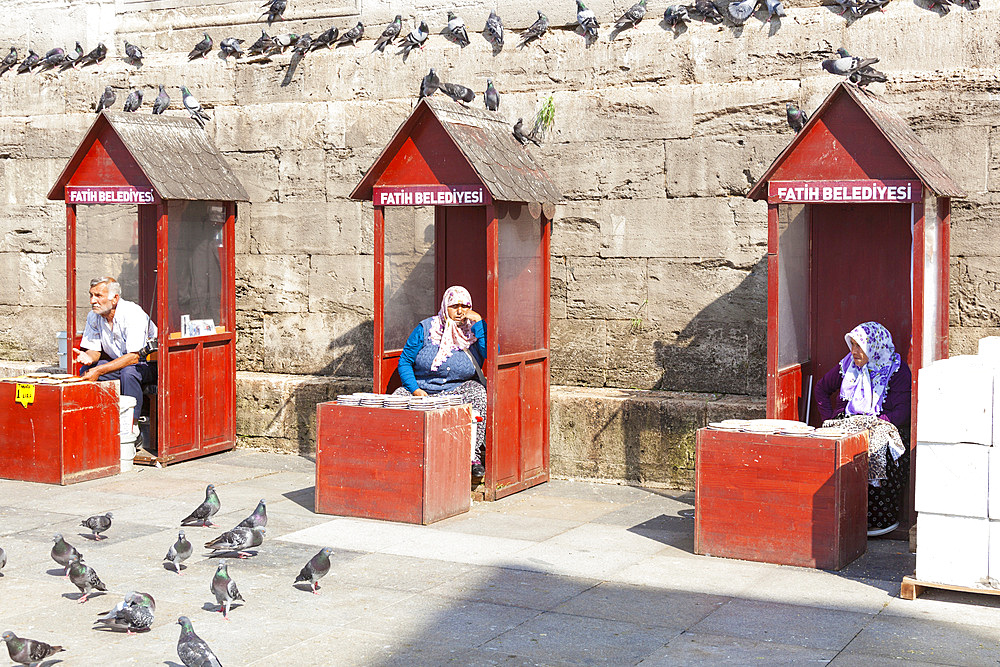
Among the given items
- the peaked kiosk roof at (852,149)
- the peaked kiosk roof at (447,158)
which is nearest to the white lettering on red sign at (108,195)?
the peaked kiosk roof at (447,158)

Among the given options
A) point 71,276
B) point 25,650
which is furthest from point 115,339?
point 25,650

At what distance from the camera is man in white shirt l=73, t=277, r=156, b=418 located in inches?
385

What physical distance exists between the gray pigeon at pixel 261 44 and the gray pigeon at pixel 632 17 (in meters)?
3.25

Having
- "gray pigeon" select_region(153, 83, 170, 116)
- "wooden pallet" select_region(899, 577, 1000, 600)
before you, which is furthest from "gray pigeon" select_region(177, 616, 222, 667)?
"gray pigeon" select_region(153, 83, 170, 116)

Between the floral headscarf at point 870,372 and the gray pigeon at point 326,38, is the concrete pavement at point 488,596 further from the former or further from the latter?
the gray pigeon at point 326,38

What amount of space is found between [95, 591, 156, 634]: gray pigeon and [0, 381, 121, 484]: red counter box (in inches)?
148

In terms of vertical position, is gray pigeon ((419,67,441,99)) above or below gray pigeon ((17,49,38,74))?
below

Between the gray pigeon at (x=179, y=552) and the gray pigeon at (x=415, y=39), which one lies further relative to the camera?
the gray pigeon at (x=415, y=39)

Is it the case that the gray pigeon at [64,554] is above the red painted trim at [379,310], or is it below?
below

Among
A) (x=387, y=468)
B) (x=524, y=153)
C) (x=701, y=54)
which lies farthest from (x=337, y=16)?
(x=387, y=468)

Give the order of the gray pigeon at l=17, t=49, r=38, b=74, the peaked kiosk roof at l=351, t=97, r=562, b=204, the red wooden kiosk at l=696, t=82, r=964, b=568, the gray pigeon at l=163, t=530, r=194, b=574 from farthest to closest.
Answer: the gray pigeon at l=17, t=49, r=38, b=74 < the peaked kiosk roof at l=351, t=97, r=562, b=204 < the red wooden kiosk at l=696, t=82, r=964, b=568 < the gray pigeon at l=163, t=530, r=194, b=574

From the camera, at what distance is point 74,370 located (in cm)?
992

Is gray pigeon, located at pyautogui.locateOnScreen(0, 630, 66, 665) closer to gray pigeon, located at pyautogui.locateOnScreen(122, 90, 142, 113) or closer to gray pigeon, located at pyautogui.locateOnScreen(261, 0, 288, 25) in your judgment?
gray pigeon, located at pyautogui.locateOnScreen(122, 90, 142, 113)

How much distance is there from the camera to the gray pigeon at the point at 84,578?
5949 mm
